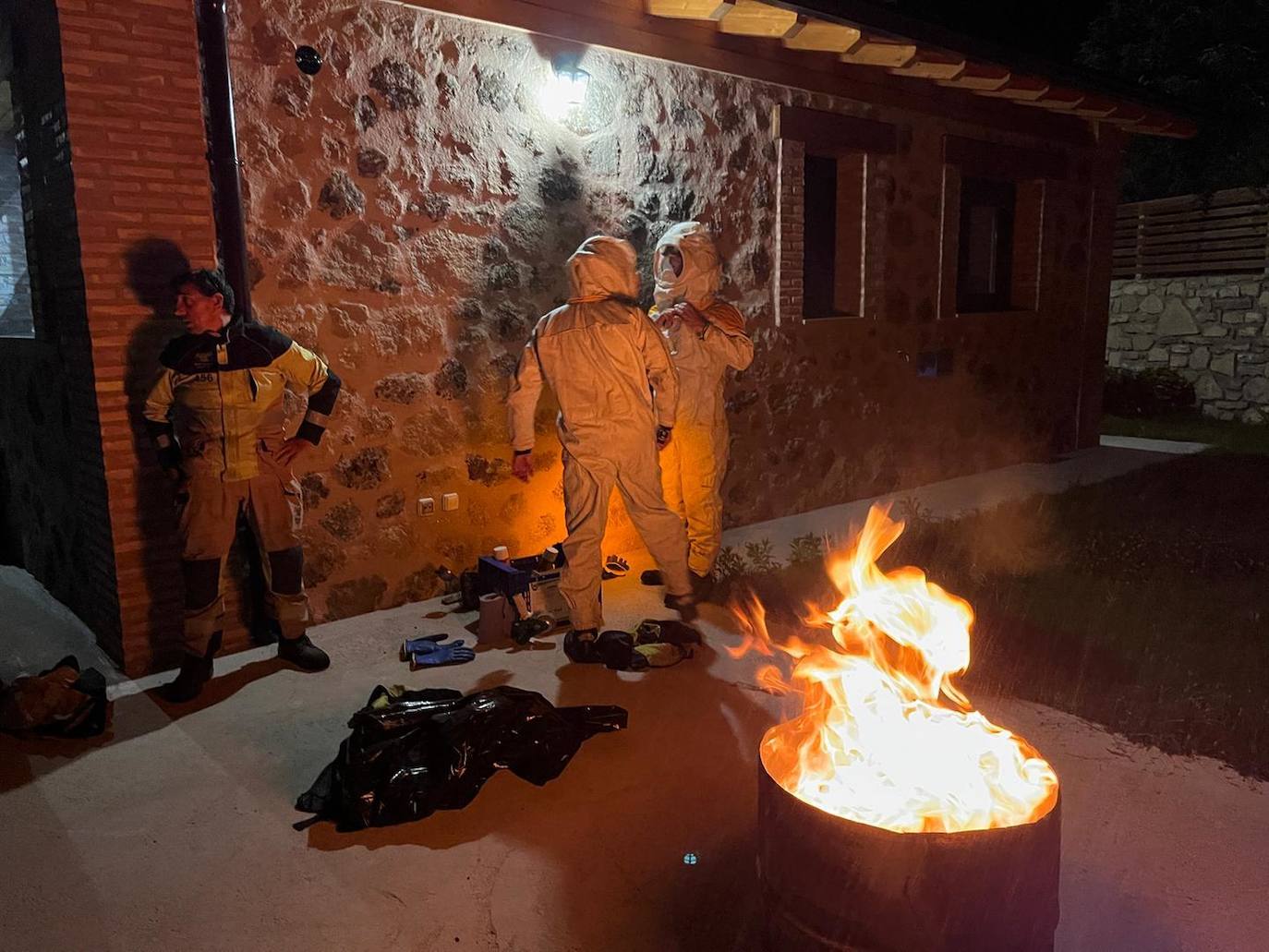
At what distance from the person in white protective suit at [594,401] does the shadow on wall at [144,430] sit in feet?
5.80

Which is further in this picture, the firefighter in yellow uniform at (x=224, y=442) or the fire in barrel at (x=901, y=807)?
the firefighter in yellow uniform at (x=224, y=442)

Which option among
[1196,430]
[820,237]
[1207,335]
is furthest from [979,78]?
[1207,335]

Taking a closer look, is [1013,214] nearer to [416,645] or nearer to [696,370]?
[696,370]

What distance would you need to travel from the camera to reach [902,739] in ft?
8.11

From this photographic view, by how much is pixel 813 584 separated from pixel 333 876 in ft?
12.1

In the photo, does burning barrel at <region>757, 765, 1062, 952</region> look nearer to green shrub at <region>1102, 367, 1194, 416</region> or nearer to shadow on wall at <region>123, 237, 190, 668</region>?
shadow on wall at <region>123, 237, 190, 668</region>

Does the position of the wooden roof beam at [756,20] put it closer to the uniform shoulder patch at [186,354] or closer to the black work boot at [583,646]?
the uniform shoulder patch at [186,354]

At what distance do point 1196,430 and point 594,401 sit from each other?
11499mm

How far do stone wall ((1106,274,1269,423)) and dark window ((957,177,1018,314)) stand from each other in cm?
646

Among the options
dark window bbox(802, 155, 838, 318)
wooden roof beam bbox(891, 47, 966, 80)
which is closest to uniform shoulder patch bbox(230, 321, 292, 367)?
dark window bbox(802, 155, 838, 318)

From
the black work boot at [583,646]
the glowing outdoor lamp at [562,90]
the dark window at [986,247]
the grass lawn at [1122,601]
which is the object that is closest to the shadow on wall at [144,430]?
the black work boot at [583,646]

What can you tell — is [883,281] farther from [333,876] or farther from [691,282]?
[333,876]

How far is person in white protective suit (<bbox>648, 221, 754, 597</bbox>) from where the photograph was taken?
5.52 m

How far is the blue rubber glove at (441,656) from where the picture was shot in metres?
Answer: 4.67
